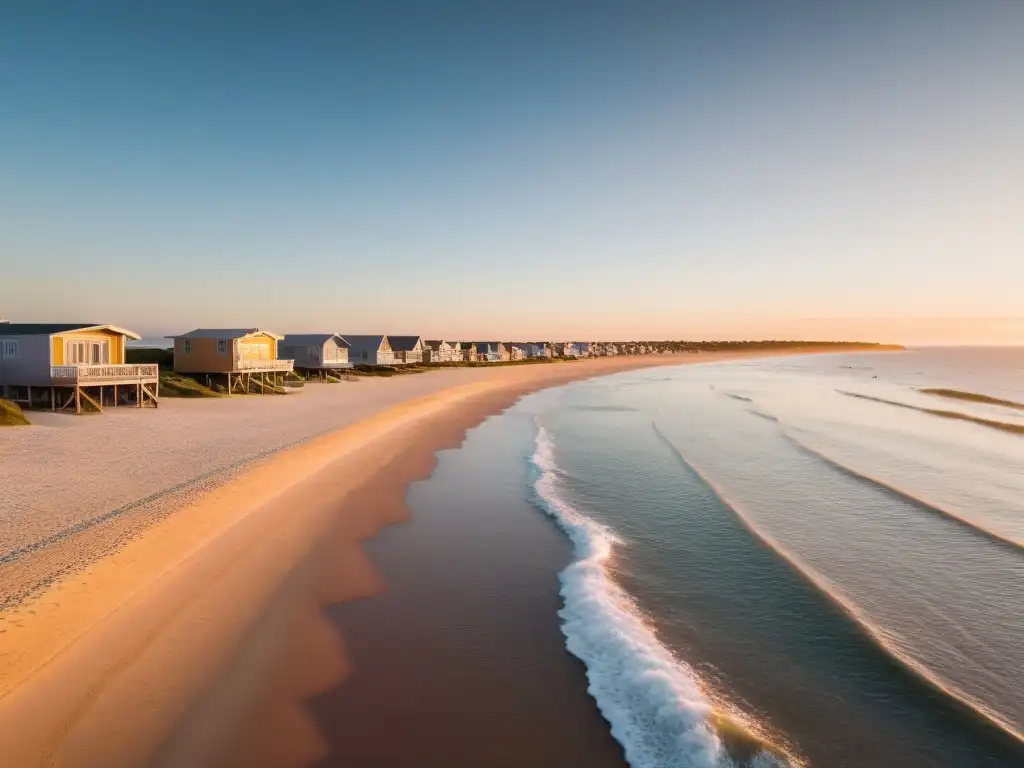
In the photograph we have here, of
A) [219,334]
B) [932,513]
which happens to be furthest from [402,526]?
[219,334]

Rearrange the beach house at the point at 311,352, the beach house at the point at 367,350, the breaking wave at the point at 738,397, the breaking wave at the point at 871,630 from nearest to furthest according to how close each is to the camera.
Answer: the breaking wave at the point at 871,630, the breaking wave at the point at 738,397, the beach house at the point at 311,352, the beach house at the point at 367,350

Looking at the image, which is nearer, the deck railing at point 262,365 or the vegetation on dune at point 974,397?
the deck railing at point 262,365

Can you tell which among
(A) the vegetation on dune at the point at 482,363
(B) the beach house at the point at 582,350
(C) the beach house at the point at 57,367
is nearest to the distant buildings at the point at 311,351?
(C) the beach house at the point at 57,367

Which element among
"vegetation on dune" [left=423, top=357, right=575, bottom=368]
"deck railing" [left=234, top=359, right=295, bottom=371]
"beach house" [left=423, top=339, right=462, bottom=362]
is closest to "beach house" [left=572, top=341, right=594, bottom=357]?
"vegetation on dune" [left=423, top=357, right=575, bottom=368]

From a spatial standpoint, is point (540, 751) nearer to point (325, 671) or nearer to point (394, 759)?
point (394, 759)

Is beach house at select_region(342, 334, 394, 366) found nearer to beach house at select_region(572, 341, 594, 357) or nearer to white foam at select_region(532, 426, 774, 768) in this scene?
white foam at select_region(532, 426, 774, 768)

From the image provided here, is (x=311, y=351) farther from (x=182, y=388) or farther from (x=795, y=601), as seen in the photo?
(x=795, y=601)

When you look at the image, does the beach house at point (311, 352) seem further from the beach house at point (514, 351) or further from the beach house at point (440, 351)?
the beach house at point (514, 351)

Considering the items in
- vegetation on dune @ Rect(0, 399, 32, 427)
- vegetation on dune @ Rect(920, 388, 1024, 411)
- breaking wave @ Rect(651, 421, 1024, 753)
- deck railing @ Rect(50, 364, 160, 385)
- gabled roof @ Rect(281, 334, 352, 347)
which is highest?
gabled roof @ Rect(281, 334, 352, 347)
